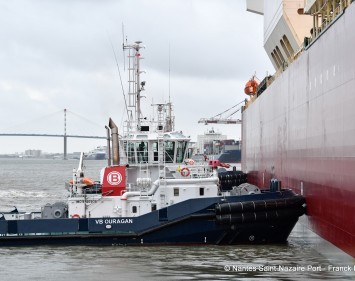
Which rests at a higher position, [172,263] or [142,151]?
[142,151]

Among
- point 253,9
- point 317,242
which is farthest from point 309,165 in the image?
point 253,9

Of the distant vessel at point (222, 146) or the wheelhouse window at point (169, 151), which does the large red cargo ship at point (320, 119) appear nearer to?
the wheelhouse window at point (169, 151)

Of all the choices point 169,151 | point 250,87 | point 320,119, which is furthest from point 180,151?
→ point 250,87

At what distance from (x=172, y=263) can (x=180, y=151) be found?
589 cm

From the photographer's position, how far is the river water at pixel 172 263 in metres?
16.6

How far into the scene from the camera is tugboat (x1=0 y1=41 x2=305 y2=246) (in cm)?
2047

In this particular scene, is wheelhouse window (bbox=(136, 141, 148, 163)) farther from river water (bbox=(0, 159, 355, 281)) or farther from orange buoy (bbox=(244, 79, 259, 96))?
orange buoy (bbox=(244, 79, 259, 96))

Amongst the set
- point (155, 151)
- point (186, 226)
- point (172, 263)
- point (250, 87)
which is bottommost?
point (172, 263)

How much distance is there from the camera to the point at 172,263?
1820 cm

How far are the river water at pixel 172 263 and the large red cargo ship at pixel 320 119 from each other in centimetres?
89

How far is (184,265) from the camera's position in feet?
58.5

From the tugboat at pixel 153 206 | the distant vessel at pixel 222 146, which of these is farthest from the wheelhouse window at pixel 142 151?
the distant vessel at pixel 222 146

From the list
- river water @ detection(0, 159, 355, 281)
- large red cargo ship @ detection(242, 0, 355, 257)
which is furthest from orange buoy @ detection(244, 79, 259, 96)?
river water @ detection(0, 159, 355, 281)

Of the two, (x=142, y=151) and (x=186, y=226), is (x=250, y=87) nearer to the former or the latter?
(x=142, y=151)
